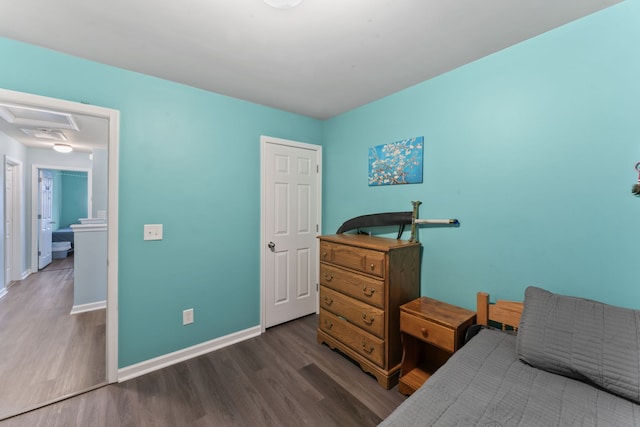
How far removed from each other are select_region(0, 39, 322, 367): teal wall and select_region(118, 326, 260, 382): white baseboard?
5 cm

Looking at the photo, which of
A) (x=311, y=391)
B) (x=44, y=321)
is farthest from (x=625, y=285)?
(x=44, y=321)

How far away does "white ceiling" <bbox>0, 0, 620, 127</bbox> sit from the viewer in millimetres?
1351

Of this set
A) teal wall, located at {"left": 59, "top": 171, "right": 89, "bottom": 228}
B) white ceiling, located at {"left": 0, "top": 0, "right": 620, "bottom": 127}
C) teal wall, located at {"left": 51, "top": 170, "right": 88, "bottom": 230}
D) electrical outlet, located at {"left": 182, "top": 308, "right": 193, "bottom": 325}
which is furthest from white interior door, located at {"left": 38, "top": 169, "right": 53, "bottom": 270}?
white ceiling, located at {"left": 0, "top": 0, "right": 620, "bottom": 127}

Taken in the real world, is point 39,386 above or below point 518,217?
below

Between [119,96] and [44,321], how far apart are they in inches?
110

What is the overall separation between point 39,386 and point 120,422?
85 centimetres

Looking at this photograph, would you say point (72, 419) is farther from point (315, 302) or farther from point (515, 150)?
point (515, 150)

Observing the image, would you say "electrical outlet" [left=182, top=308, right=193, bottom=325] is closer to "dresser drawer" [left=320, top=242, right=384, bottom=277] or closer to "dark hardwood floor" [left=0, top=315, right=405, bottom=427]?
"dark hardwood floor" [left=0, top=315, right=405, bottom=427]

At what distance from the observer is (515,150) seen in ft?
5.55

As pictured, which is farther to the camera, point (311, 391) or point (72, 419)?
point (311, 391)

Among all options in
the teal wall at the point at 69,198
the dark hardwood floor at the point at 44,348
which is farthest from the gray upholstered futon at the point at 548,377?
the teal wall at the point at 69,198

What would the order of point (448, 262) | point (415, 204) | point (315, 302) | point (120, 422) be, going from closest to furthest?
point (120, 422), point (448, 262), point (415, 204), point (315, 302)

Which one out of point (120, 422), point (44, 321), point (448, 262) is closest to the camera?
point (120, 422)

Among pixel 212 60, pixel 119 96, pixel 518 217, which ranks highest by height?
pixel 212 60
